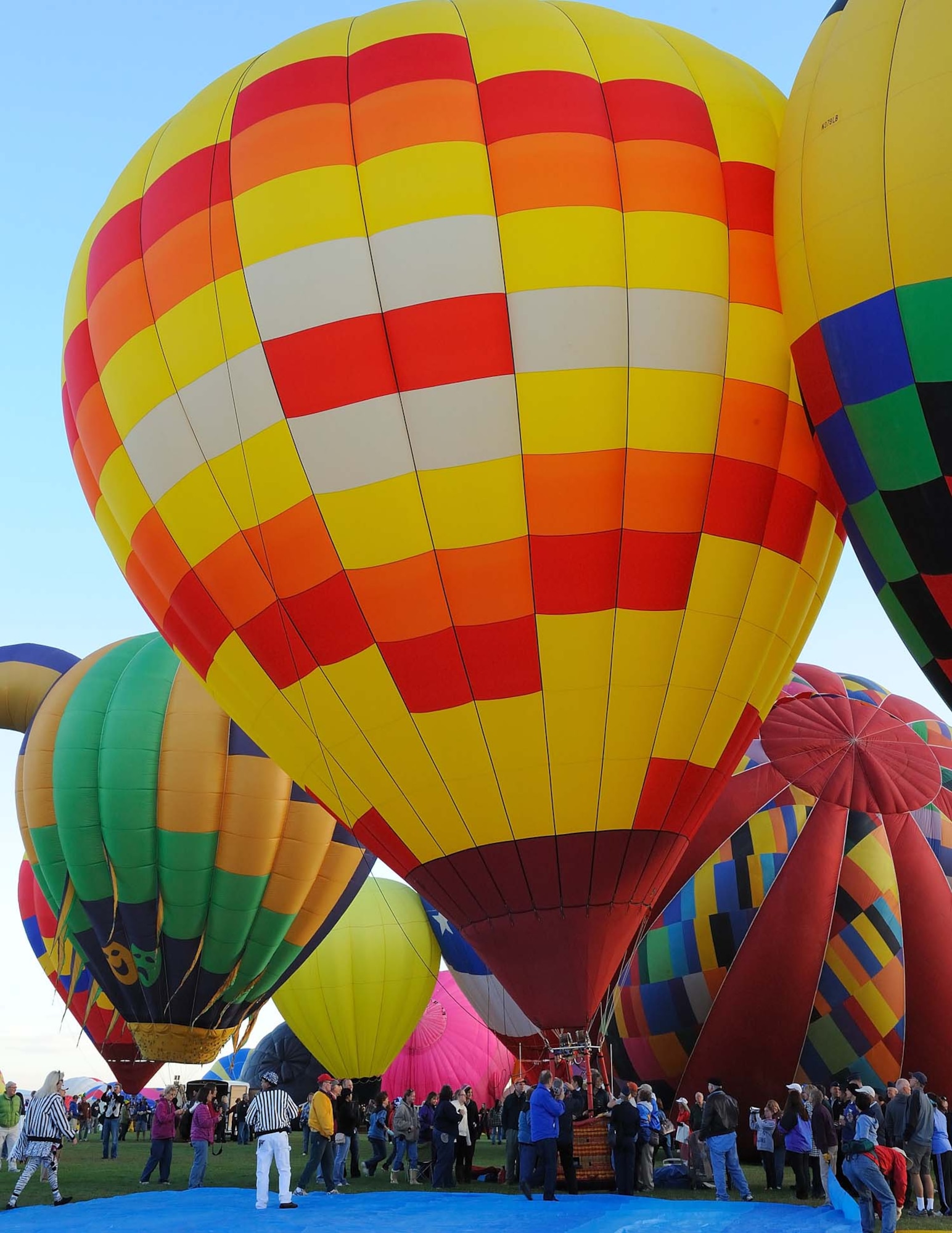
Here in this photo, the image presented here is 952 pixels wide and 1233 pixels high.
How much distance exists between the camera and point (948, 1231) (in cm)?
695

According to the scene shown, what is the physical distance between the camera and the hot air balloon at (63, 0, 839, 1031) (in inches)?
340

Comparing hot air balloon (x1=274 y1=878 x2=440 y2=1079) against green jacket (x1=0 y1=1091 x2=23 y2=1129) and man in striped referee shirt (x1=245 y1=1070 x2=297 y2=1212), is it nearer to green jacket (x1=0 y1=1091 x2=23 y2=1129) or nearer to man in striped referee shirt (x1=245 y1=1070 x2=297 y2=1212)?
green jacket (x1=0 y1=1091 x2=23 y2=1129)

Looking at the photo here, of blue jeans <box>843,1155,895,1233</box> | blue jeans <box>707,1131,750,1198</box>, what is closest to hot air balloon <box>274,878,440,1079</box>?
blue jeans <box>707,1131,750,1198</box>

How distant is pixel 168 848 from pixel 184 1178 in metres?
4.40

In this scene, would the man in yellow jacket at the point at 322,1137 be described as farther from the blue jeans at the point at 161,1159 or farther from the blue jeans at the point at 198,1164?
the blue jeans at the point at 161,1159

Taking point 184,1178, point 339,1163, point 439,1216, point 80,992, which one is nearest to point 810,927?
point 339,1163

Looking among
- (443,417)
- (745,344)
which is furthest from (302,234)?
(745,344)

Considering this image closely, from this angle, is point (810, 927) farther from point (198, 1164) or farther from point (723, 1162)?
point (198, 1164)

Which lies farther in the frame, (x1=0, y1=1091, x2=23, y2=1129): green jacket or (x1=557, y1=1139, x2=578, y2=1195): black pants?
(x1=0, y1=1091, x2=23, y2=1129): green jacket

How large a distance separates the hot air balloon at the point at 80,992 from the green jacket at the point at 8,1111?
5414 mm

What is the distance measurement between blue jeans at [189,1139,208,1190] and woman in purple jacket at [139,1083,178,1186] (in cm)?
66

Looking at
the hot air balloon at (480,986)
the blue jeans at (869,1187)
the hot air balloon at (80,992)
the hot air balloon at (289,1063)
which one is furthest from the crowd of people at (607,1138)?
the hot air balloon at (289,1063)

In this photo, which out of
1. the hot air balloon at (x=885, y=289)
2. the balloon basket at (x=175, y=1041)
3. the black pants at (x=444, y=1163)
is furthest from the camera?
the balloon basket at (x=175, y=1041)

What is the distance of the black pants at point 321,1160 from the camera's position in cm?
927
